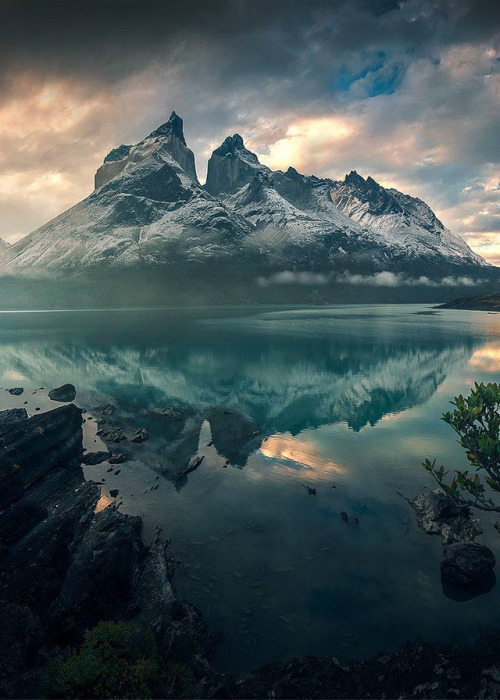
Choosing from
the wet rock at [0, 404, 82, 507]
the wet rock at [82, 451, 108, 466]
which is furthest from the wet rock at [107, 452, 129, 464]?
the wet rock at [0, 404, 82, 507]

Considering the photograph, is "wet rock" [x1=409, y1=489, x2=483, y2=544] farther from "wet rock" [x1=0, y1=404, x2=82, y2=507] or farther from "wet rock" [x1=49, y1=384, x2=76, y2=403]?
"wet rock" [x1=49, y1=384, x2=76, y2=403]

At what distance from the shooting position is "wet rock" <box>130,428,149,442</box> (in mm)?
43306

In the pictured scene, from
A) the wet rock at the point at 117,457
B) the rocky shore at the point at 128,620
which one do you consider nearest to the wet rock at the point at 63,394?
the wet rock at the point at 117,457

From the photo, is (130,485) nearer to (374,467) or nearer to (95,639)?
(95,639)

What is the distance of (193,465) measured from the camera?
36.7 meters

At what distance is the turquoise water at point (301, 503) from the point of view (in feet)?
62.0

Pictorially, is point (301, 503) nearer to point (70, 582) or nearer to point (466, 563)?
point (466, 563)

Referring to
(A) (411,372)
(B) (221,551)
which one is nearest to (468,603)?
(B) (221,551)

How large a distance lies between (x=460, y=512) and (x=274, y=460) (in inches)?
698

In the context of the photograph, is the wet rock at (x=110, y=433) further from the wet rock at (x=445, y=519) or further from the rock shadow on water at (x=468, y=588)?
the rock shadow on water at (x=468, y=588)

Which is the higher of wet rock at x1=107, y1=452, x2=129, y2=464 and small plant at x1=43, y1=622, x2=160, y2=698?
small plant at x1=43, y1=622, x2=160, y2=698

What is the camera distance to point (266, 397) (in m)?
65.1

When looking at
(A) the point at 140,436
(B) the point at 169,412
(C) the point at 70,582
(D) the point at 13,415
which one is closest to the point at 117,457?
(A) the point at 140,436

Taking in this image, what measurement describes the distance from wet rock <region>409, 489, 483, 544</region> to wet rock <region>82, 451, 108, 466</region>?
30082mm
